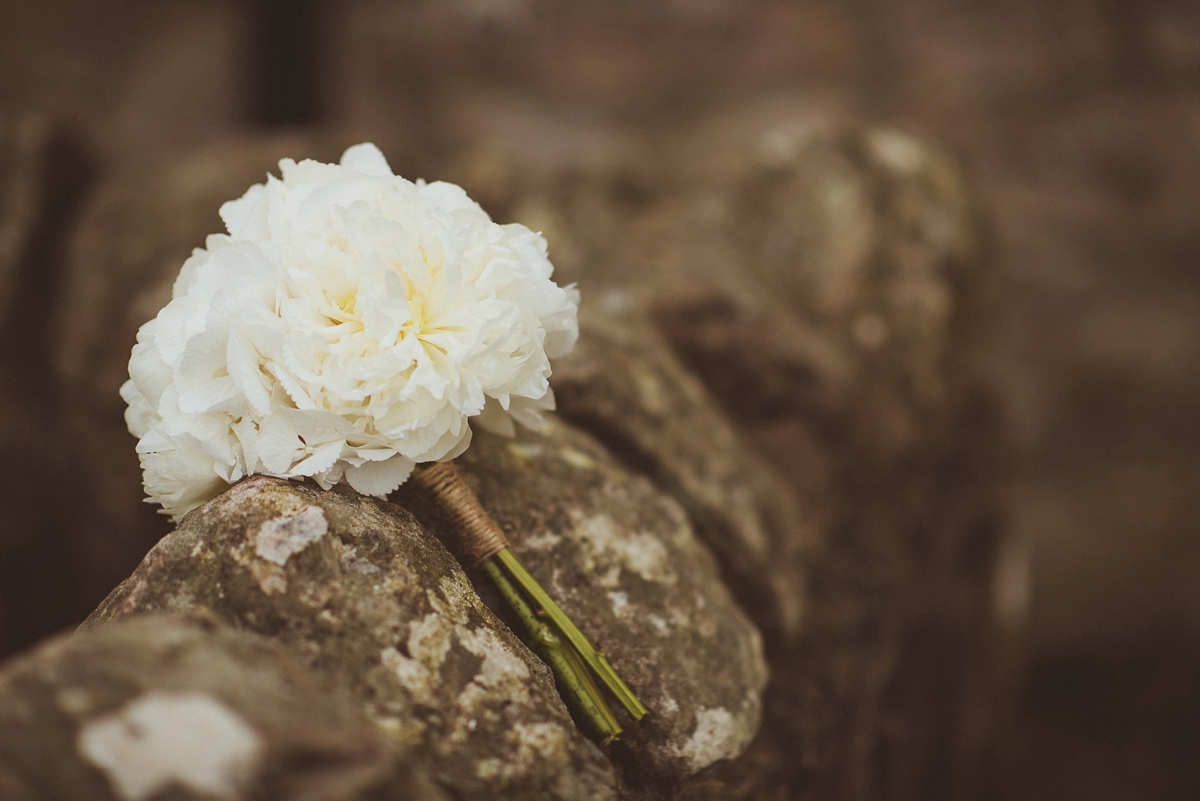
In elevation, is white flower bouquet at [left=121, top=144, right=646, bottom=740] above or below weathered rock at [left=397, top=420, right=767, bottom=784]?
above

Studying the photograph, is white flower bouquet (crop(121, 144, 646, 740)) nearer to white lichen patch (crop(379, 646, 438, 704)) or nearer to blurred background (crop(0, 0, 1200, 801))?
white lichen patch (crop(379, 646, 438, 704))

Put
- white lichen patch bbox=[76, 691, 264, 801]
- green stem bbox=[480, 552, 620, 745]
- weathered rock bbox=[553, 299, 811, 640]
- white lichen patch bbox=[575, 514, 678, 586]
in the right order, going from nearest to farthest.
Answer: white lichen patch bbox=[76, 691, 264, 801]
green stem bbox=[480, 552, 620, 745]
white lichen patch bbox=[575, 514, 678, 586]
weathered rock bbox=[553, 299, 811, 640]

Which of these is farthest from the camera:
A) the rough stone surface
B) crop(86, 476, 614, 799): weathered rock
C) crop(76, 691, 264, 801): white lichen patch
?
the rough stone surface

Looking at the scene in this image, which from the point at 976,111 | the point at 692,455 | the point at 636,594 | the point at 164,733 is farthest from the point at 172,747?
the point at 976,111

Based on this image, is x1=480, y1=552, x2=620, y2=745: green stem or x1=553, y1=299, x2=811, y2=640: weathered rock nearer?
x1=480, y1=552, x2=620, y2=745: green stem

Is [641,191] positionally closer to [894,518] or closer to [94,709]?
→ [894,518]

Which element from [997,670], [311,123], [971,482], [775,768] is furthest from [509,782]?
[311,123]

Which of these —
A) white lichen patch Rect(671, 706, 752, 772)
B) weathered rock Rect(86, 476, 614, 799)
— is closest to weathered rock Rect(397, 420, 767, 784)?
white lichen patch Rect(671, 706, 752, 772)
